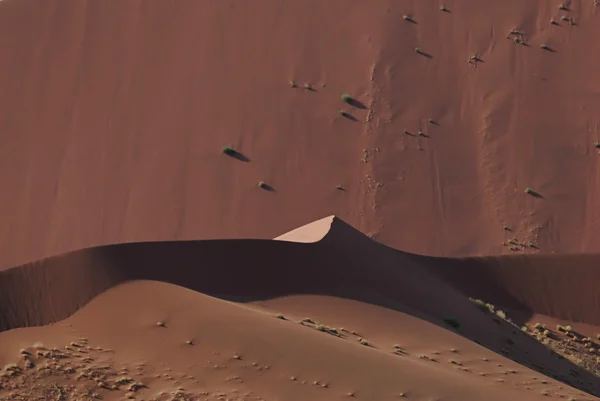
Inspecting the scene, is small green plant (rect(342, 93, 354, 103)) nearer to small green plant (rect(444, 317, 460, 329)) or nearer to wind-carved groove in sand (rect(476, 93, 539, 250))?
wind-carved groove in sand (rect(476, 93, 539, 250))

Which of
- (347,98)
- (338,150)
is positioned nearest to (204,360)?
(338,150)

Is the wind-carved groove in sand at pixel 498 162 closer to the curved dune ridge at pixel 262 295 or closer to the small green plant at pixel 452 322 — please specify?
the curved dune ridge at pixel 262 295

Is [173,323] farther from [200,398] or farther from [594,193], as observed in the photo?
[594,193]

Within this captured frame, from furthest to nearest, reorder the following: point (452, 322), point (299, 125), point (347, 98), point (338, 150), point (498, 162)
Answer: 1. point (347, 98)
2. point (299, 125)
3. point (338, 150)
4. point (498, 162)
5. point (452, 322)

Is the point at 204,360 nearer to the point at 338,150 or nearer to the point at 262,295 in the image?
the point at 262,295

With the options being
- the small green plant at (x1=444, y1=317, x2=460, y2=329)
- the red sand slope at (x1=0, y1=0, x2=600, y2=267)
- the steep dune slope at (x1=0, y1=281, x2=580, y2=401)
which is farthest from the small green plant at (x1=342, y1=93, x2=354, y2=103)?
the steep dune slope at (x1=0, y1=281, x2=580, y2=401)

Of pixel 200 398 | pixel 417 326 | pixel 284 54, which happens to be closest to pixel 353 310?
pixel 417 326

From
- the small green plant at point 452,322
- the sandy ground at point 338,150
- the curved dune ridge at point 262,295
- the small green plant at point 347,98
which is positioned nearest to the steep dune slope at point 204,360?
the curved dune ridge at point 262,295
